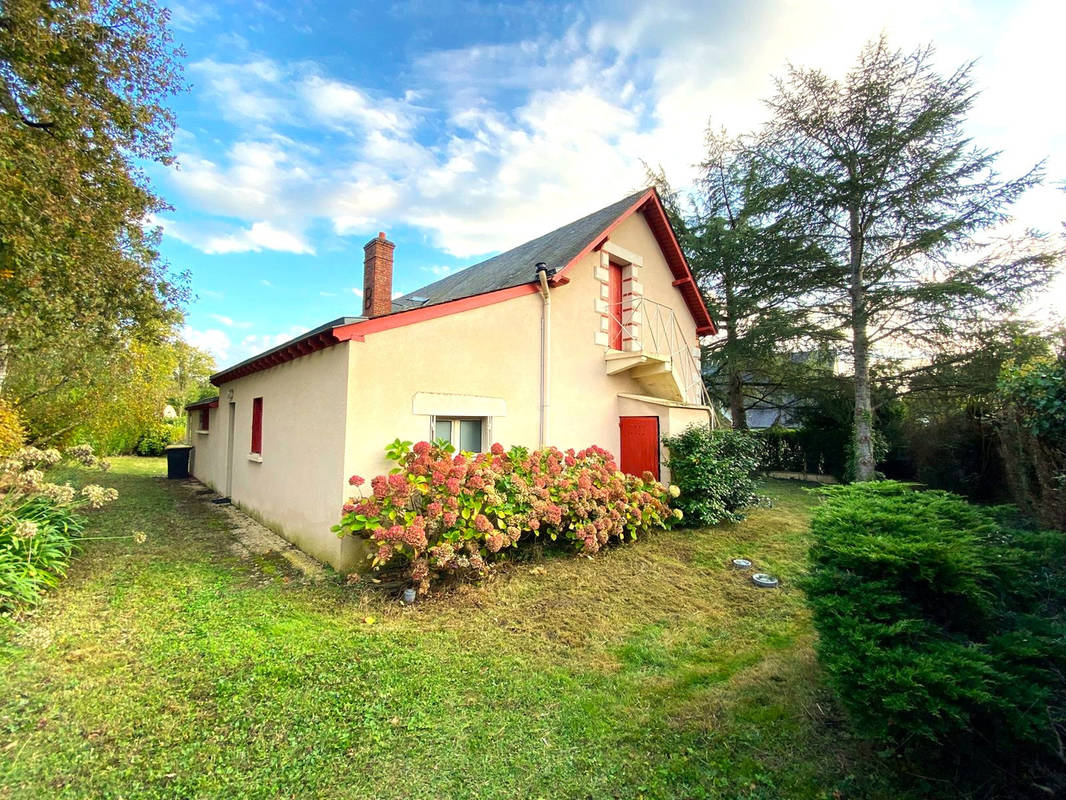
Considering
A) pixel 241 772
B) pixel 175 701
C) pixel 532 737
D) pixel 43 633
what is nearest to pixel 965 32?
pixel 532 737

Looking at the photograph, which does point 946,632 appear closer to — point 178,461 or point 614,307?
point 614,307

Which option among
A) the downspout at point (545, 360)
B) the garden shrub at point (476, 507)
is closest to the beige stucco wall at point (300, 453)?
the garden shrub at point (476, 507)

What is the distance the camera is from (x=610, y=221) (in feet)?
31.1

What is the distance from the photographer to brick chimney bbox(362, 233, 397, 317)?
29.0ft

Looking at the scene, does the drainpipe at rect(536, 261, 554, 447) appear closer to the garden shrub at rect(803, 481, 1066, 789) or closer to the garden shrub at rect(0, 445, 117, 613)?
the garden shrub at rect(803, 481, 1066, 789)

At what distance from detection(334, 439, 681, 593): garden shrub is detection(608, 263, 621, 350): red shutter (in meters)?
3.57

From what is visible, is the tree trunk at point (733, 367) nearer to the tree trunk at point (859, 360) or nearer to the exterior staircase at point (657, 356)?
the tree trunk at point (859, 360)

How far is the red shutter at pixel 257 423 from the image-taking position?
936cm

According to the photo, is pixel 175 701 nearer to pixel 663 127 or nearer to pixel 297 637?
pixel 297 637

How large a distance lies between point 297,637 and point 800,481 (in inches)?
691

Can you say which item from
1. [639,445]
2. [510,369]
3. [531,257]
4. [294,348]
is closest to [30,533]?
[294,348]

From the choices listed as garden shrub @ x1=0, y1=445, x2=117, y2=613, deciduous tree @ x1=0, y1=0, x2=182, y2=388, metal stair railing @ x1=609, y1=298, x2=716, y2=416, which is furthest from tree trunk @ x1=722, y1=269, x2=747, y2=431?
deciduous tree @ x1=0, y1=0, x2=182, y2=388

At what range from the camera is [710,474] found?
8.78m

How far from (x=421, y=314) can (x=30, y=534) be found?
4852mm
